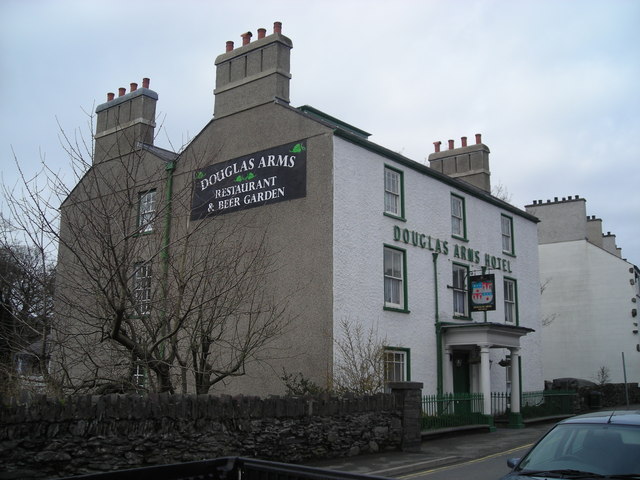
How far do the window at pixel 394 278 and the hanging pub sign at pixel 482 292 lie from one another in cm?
317

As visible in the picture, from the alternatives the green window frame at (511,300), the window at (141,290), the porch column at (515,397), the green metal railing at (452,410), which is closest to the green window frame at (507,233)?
the green window frame at (511,300)

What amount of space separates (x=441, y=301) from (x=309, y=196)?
6.35m

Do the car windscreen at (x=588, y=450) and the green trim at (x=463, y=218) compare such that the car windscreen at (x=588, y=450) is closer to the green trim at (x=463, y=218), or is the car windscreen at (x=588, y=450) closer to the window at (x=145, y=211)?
the window at (x=145, y=211)

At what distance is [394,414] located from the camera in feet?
52.9

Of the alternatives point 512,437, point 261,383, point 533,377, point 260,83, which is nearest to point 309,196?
point 260,83

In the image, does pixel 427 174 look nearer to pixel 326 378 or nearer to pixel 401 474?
pixel 326 378

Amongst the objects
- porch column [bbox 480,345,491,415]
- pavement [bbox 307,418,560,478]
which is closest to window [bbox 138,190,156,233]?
pavement [bbox 307,418,560,478]

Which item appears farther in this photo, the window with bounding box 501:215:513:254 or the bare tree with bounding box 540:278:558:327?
the bare tree with bounding box 540:278:558:327

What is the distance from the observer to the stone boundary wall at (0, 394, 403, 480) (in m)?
9.95

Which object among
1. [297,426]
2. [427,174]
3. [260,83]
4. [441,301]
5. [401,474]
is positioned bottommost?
[401,474]

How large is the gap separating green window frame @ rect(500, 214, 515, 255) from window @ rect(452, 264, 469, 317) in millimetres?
3742

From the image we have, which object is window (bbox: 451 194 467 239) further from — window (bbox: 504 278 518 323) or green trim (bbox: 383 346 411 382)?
green trim (bbox: 383 346 411 382)

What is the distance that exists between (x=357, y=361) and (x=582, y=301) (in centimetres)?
2271

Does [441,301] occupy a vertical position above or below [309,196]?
below
